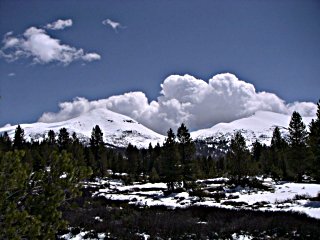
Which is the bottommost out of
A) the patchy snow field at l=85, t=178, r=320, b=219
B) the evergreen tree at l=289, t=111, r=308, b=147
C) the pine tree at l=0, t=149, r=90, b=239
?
the patchy snow field at l=85, t=178, r=320, b=219

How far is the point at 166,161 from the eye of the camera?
157 ft

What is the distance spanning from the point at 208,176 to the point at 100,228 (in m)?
62.2

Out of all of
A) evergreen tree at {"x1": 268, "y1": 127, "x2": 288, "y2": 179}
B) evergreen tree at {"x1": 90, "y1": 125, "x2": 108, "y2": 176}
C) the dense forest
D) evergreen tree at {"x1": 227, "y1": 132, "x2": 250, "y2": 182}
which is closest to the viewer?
the dense forest

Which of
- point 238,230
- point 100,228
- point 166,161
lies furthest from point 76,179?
point 166,161

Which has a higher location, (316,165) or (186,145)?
(186,145)

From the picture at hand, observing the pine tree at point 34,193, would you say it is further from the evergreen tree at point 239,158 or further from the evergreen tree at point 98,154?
the evergreen tree at point 98,154

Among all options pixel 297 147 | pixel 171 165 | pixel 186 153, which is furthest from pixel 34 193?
pixel 297 147

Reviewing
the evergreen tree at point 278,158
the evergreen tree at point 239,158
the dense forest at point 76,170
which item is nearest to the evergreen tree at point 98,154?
the dense forest at point 76,170

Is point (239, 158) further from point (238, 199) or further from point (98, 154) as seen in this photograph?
point (98, 154)

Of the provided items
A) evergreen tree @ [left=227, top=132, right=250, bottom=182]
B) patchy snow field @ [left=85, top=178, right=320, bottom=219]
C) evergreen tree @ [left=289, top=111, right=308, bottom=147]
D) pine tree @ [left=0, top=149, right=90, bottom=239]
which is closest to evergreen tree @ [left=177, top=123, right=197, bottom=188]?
evergreen tree @ [left=227, top=132, right=250, bottom=182]

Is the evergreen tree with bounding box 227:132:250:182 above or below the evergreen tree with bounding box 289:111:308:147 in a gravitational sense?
below

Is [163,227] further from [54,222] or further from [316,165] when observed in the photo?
[316,165]

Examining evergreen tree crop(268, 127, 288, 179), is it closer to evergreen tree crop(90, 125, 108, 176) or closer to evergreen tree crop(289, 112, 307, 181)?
evergreen tree crop(289, 112, 307, 181)

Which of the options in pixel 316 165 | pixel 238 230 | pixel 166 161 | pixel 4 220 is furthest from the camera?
pixel 166 161
